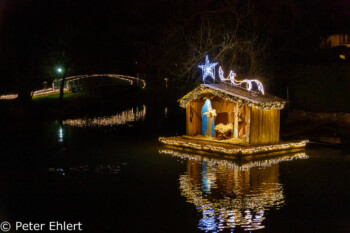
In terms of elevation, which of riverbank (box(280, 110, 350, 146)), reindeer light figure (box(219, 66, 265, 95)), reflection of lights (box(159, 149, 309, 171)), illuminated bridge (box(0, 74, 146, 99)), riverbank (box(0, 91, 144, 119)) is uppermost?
illuminated bridge (box(0, 74, 146, 99))

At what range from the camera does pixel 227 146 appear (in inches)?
589

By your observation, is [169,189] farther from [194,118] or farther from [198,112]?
[198,112]

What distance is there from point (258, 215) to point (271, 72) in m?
17.6

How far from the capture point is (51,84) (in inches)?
1631

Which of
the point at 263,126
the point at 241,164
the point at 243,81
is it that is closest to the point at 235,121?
the point at 263,126

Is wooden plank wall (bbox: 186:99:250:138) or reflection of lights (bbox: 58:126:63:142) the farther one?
reflection of lights (bbox: 58:126:63:142)

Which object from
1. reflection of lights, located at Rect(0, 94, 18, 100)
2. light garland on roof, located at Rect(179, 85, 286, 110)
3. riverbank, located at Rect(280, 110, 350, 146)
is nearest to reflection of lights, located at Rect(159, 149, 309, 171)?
light garland on roof, located at Rect(179, 85, 286, 110)

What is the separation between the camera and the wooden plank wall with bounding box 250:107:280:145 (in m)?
15.0

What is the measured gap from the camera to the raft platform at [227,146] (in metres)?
14.1

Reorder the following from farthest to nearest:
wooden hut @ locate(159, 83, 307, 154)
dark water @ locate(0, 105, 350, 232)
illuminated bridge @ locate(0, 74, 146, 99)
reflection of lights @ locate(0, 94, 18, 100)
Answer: illuminated bridge @ locate(0, 74, 146, 99), reflection of lights @ locate(0, 94, 18, 100), wooden hut @ locate(159, 83, 307, 154), dark water @ locate(0, 105, 350, 232)

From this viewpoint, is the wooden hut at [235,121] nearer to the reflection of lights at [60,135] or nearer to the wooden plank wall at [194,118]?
the wooden plank wall at [194,118]

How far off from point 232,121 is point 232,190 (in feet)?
23.9

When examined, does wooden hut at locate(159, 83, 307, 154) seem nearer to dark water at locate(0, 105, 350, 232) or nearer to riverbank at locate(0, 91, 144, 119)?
dark water at locate(0, 105, 350, 232)

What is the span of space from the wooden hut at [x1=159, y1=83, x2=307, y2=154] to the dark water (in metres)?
0.71
